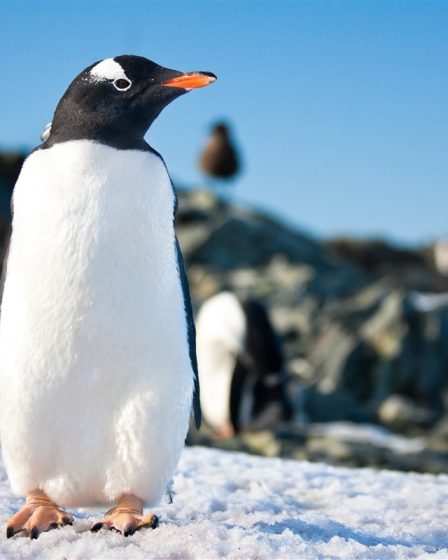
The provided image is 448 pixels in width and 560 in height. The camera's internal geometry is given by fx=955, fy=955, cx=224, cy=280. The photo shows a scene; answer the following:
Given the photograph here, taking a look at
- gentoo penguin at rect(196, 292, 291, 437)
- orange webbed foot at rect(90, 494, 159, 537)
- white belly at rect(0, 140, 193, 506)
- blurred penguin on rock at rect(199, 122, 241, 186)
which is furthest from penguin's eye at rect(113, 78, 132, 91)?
blurred penguin on rock at rect(199, 122, 241, 186)

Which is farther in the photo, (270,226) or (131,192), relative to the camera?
(270,226)

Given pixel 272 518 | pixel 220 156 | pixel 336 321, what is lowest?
pixel 336 321

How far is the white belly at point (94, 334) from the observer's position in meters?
2.46

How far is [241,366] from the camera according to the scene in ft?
29.0

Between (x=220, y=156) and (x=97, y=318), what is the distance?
1035 inches

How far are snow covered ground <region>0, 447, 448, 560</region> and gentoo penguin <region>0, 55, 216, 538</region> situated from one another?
14 centimetres

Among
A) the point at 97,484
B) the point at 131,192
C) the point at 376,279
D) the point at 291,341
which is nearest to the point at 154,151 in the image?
the point at 131,192

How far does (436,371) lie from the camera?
13523mm

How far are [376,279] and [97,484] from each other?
20.0 m

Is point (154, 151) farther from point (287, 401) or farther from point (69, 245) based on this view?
point (287, 401)

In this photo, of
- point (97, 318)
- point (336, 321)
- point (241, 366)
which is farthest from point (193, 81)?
point (336, 321)

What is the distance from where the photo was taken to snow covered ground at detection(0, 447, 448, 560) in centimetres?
225

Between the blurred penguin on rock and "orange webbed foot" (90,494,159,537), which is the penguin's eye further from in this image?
the blurred penguin on rock

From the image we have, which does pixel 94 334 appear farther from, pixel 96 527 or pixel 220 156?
pixel 220 156
